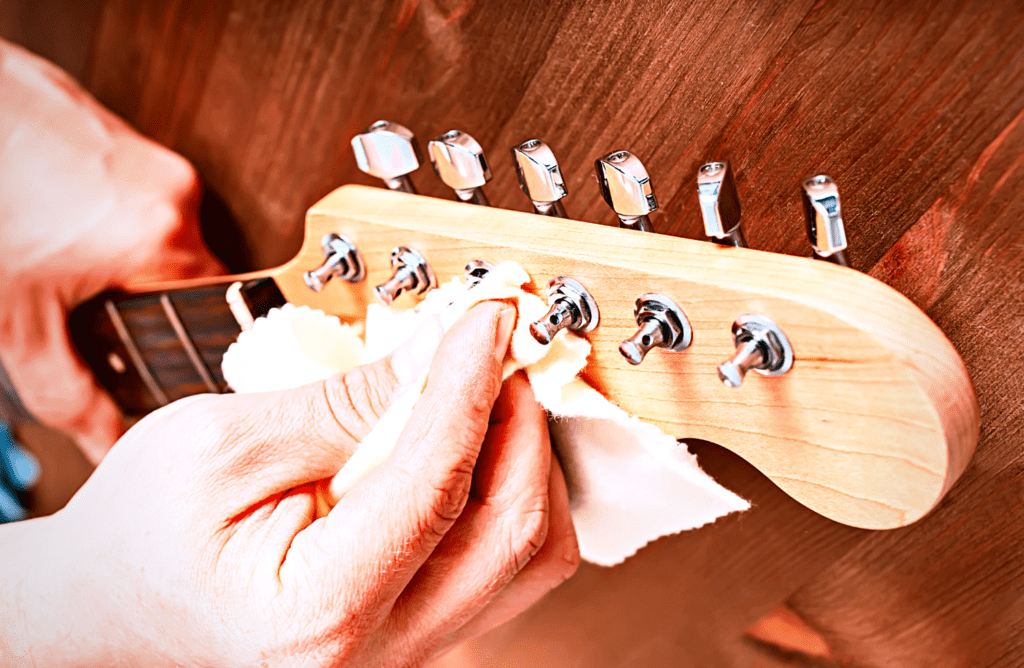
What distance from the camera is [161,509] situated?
47 centimetres

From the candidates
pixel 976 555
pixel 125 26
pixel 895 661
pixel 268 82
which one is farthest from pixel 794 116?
pixel 125 26

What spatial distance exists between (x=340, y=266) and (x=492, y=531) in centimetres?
26

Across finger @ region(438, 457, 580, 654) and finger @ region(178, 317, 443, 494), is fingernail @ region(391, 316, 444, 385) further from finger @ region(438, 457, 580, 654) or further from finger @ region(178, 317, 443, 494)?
finger @ region(438, 457, 580, 654)

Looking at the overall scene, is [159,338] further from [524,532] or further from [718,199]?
[718,199]

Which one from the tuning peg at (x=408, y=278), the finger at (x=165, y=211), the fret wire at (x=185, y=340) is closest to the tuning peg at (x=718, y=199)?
the tuning peg at (x=408, y=278)

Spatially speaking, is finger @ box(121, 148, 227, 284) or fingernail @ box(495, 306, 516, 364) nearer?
fingernail @ box(495, 306, 516, 364)

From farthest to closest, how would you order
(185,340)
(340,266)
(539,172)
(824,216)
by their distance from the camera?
(185,340) → (340,266) → (539,172) → (824,216)

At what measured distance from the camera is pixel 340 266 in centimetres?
59

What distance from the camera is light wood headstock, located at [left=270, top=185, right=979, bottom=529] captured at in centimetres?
33

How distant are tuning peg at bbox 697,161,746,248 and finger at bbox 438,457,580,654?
0.23 metres

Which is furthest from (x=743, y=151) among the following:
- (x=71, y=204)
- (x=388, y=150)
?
(x=71, y=204)

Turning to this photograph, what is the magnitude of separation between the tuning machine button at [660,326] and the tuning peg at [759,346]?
0.04 meters

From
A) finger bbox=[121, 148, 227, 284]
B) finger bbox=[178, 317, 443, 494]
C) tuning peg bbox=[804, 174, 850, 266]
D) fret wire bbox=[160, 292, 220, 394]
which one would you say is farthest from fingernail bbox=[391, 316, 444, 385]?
finger bbox=[121, 148, 227, 284]

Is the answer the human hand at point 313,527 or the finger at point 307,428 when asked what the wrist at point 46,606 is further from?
the finger at point 307,428
